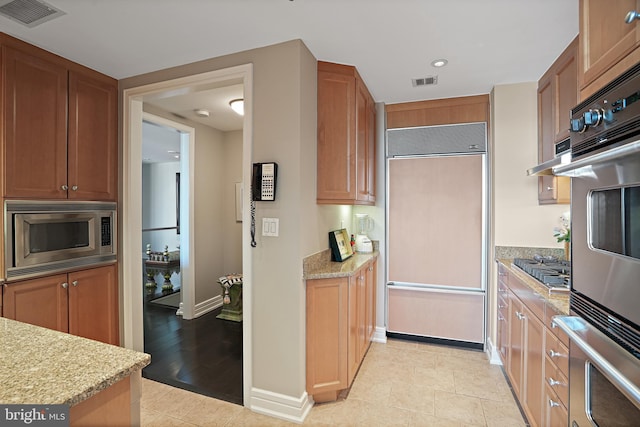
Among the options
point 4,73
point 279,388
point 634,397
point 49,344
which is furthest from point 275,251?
point 4,73

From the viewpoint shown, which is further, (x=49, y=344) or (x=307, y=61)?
(x=307, y=61)

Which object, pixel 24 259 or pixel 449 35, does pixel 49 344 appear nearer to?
pixel 24 259

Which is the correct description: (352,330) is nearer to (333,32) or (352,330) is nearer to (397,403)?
(397,403)

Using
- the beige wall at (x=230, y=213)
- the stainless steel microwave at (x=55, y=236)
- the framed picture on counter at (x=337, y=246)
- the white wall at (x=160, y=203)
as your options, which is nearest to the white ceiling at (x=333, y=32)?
the stainless steel microwave at (x=55, y=236)

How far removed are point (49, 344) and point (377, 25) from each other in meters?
2.17

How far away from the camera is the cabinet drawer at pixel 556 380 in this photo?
1.36 m

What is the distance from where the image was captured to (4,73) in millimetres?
1941

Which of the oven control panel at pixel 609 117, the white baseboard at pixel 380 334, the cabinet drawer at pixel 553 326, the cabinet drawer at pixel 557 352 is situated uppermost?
the oven control panel at pixel 609 117

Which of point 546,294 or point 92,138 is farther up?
point 92,138

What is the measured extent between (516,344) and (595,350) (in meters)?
1.39

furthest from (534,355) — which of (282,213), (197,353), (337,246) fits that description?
(197,353)

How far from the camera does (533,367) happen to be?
1.79 metres

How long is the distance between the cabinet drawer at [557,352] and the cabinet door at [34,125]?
3.22m

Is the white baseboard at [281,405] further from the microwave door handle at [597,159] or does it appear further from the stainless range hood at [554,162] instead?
the stainless range hood at [554,162]
